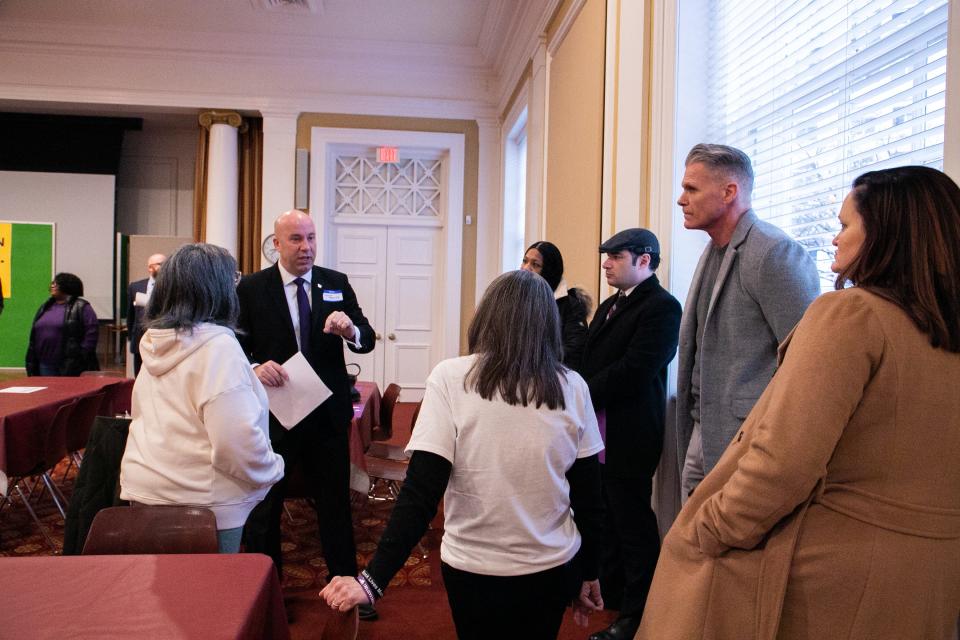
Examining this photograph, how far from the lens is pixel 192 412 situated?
1.94 metres

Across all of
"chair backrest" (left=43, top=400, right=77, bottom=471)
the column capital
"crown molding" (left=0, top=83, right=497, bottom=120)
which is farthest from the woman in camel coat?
the column capital

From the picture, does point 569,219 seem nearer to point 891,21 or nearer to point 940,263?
point 891,21

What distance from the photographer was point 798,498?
3.71 ft

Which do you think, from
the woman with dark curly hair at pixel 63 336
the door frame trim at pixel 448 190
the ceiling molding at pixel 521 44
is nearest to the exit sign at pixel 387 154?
the door frame trim at pixel 448 190

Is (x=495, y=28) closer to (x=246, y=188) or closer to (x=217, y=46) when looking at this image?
(x=217, y=46)

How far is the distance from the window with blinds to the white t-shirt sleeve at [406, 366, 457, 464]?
136 centimetres

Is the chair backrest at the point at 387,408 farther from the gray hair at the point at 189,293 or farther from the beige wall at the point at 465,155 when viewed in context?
the beige wall at the point at 465,155

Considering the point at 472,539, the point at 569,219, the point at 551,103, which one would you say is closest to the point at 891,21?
the point at 472,539

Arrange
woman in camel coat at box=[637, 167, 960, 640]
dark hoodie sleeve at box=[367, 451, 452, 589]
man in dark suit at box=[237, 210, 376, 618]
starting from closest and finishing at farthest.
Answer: woman in camel coat at box=[637, 167, 960, 640]
dark hoodie sleeve at box=[367, 451, 452, 589]
man in dark suit at box=[237, 210, 376, 618]

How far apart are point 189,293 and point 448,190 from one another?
6560 mm

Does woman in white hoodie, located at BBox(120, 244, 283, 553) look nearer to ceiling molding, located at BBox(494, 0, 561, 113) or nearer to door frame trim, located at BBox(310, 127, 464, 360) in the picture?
ceiling molding, located at BBox(494, 0, 561, 113)

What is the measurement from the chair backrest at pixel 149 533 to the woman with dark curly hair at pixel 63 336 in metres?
5.17

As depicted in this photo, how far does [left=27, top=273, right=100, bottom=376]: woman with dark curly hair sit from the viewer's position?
6336mm

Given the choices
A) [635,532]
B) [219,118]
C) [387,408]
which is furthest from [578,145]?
[219,118]
